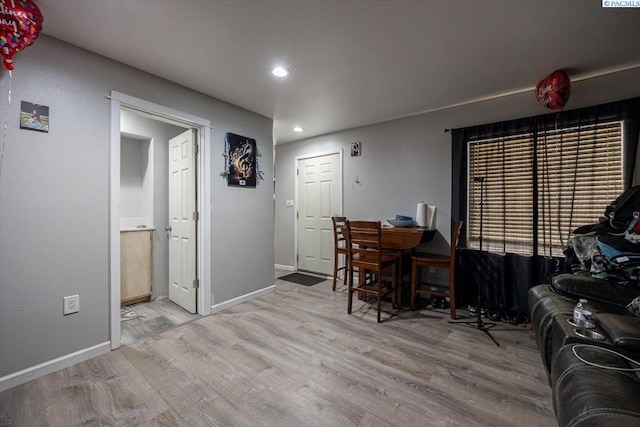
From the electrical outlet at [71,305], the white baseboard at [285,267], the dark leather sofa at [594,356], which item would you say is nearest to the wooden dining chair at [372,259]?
the dark leather sofa at [594,356]

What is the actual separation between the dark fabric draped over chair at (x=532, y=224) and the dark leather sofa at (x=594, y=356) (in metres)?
0.79

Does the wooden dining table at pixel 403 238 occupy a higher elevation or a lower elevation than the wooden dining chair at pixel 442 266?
higher

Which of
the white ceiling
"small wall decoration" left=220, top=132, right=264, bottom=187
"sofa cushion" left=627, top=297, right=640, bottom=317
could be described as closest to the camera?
"sofa cushion" left=627, top=297, right=640, bottom=317

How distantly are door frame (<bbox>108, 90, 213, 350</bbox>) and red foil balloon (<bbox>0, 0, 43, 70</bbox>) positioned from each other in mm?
570

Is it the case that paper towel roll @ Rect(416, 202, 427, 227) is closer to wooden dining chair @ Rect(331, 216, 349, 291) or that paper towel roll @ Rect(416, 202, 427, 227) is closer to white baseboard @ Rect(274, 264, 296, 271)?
wooden dining chair @ Rect(331, 216, 349, 291)

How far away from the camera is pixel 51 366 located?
1738mm

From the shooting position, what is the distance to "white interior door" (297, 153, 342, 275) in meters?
4.11

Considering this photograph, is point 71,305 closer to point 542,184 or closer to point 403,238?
point 403,238

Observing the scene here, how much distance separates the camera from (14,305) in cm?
163

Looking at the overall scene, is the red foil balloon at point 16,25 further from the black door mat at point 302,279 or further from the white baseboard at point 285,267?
the white baseboard at point 285,267

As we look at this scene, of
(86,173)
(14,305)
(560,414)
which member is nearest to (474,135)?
(560,414)

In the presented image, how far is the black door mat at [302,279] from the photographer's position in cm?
391

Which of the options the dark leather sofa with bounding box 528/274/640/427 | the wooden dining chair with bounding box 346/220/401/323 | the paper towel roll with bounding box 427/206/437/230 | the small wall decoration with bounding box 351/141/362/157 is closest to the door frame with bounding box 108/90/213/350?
the wooden dining chair with bounding box 346/220/401/323

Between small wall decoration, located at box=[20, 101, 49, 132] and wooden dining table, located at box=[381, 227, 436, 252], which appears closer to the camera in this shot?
small wall decoration, located at box=[20, 101, 49, 132]
